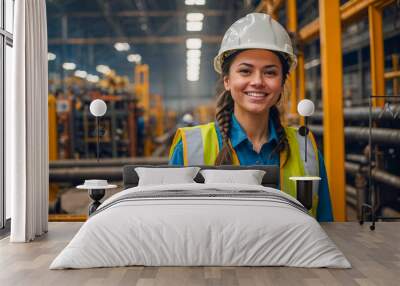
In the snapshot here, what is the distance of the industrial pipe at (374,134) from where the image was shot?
5.53 meters

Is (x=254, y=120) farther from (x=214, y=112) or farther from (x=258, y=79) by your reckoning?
(x=214, y=112)

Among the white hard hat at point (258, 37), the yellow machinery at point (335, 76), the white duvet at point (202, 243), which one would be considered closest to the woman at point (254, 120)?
the white hard hat at point (258, 37)

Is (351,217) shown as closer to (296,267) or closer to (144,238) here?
(296,267)

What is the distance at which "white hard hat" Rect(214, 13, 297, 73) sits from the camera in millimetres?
5195

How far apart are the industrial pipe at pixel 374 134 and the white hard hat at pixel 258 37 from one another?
116 cm

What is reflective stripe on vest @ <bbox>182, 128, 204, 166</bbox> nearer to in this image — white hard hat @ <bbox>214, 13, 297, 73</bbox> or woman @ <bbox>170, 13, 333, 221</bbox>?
woman @ <bbox>170, 13, 333, 221</bbox>

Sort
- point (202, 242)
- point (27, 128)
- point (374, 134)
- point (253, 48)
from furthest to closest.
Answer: point (374, 134) < point (253, 48) < point (27, 128) < point (202, 242)

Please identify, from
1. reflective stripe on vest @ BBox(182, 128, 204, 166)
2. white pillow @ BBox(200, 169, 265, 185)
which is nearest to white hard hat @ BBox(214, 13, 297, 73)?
reflective stripe on vest @ BBox(182, 128, 204, 166)

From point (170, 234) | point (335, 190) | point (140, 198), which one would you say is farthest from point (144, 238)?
point (335, 190)

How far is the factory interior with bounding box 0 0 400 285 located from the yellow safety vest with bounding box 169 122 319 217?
306mm

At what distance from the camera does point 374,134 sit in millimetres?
5742

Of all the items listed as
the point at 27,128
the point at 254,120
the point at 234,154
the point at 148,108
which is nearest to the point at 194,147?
the point at 234,154

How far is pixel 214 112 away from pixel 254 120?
78cm

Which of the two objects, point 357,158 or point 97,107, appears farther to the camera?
point 357,158
